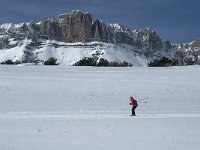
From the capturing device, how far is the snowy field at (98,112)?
1583 cm

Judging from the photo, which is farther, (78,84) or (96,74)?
(96,74)

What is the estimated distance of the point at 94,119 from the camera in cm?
2200

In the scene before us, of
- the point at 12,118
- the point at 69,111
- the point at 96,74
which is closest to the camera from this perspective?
the point at 12,118

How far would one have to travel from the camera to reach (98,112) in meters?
25.7

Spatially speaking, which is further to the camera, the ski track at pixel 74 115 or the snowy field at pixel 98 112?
the ski track at pixel 74 115

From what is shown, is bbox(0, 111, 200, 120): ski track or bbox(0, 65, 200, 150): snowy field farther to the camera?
bbox(0, 111, 200, 120): ski track

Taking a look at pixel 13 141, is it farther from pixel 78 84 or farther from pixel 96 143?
pixel 78 84

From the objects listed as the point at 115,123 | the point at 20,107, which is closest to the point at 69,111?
the point at 20,107

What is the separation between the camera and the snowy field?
51.9 feet

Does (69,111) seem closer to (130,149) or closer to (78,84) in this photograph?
(130,149)

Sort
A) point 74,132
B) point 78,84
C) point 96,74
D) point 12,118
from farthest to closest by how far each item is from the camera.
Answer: point 96,74, point 78,84, point 12,118, point 74,132

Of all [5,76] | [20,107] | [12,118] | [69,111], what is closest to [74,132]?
[12,118]

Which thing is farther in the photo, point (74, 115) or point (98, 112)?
point (98, 112)

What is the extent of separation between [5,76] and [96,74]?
37.3 ft
